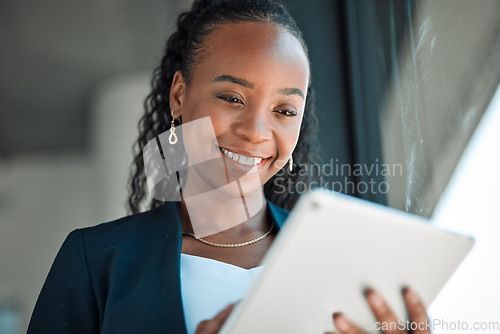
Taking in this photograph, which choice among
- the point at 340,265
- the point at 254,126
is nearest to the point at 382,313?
the point at 340,265

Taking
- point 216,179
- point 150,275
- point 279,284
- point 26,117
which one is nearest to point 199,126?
point 216,179

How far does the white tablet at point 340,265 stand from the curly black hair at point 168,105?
27.8 inches

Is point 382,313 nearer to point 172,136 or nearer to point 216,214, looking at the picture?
point 216,214

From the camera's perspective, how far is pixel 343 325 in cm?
90

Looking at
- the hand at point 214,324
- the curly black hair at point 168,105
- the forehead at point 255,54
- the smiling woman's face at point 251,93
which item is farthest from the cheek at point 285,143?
the hand at point 214,324

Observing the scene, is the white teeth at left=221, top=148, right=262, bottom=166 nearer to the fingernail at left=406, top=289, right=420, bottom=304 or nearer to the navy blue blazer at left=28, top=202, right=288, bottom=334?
the navy blue blazer at left=28, top=202, right=288, bottom=334

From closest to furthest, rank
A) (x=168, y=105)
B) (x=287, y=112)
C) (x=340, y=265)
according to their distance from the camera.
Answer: (x=340, y=265) → (x=287, y=112) → (x=168, y=105)

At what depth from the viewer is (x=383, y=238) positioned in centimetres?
81

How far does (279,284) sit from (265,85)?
53cm

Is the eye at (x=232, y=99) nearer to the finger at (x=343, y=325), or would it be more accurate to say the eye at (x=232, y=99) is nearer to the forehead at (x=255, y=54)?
the forehead at (x=255, y=54)

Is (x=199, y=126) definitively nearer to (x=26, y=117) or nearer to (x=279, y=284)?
(x=279, y=284)

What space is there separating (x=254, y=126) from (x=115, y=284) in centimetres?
44

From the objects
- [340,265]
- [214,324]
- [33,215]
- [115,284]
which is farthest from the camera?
[33,215]

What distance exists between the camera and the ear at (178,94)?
1.40 m
